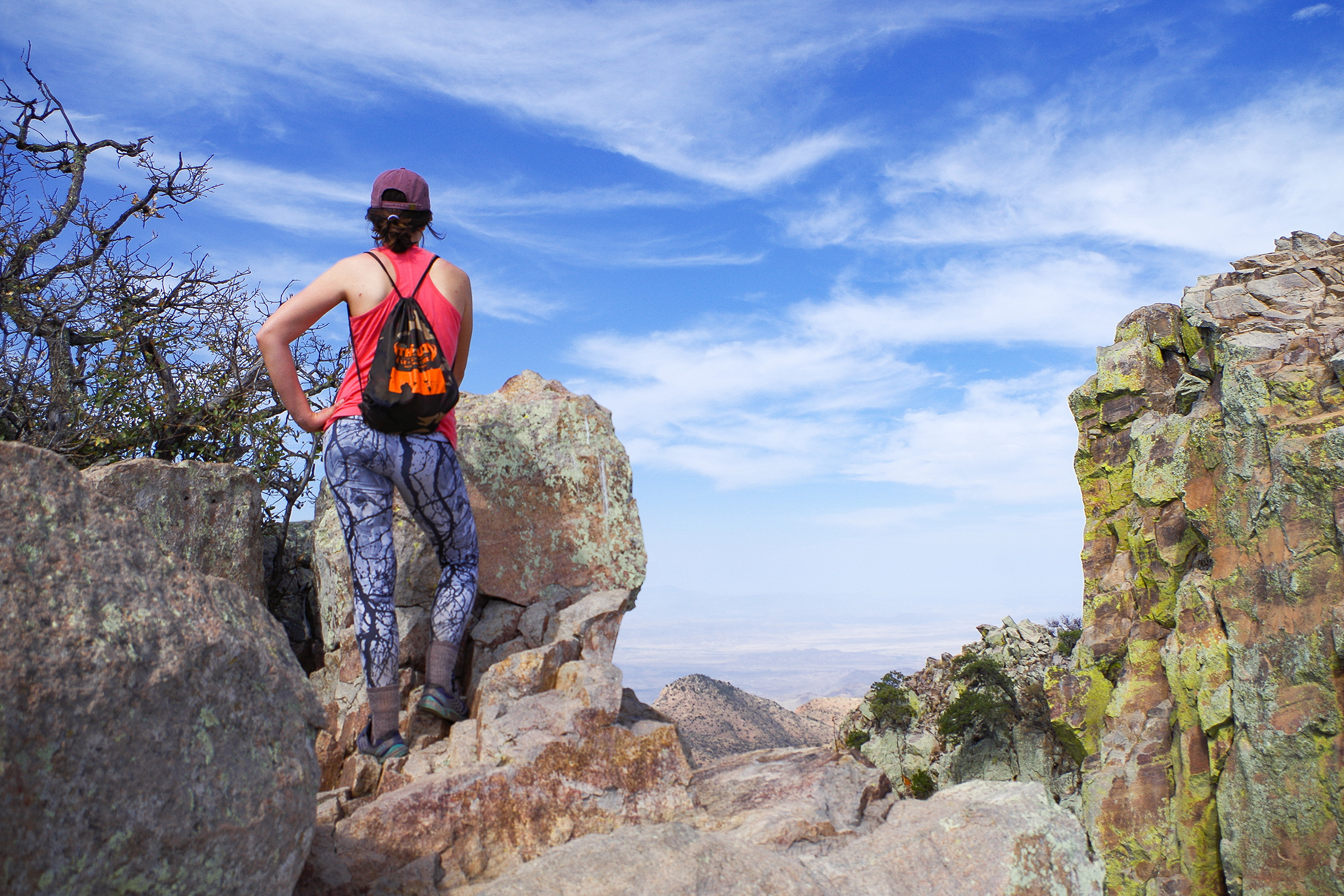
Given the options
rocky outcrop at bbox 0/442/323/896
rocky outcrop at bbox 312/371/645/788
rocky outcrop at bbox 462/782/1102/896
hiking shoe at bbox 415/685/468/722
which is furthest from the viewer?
rocky outcrop at bbox 312/371/645/788

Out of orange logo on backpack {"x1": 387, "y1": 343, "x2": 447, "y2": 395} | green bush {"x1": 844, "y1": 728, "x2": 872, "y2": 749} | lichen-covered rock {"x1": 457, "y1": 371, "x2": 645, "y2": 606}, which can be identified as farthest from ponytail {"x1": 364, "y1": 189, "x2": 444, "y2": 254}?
green bush {"x1": 844, "y1": 728, "x2": 872, "y2": 749}

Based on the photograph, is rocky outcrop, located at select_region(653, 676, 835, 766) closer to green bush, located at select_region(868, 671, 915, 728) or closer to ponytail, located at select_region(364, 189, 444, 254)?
green bush, located at select_region(868, 671, 915, 728)

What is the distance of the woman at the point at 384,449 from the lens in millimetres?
5582

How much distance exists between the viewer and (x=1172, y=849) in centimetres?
683

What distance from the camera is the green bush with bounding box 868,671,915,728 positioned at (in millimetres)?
30016

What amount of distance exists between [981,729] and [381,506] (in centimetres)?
2530

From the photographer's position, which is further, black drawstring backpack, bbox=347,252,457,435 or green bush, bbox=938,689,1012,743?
green bush, bbox=938,689,1012,743

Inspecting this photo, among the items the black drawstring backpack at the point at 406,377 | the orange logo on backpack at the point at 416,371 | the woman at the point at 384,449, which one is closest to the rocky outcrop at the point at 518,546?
the woman at the point at 384,449

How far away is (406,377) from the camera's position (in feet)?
18.0

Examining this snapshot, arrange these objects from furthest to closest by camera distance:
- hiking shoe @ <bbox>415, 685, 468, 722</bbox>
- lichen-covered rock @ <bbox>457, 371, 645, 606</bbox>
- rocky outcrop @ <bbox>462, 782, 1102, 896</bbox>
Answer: lichen-covered rock @ <bbox>457, 371, 645, 606</bbox> < hiking shoe @ <bbox>415, 685, 468, 722</bbox> < rocky outcrop @ <bbox>462, 782, 1102, 896</bbox>

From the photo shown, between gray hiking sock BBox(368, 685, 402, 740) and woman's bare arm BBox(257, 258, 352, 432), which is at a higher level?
woman's bare arm BBox(257, 258, 352, 432)

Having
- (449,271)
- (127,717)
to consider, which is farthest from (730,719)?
(127,717)

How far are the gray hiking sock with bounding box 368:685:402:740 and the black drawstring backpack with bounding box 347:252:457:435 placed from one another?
5.44 feet

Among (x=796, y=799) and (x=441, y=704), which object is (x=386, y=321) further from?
(x=796, y=799)
